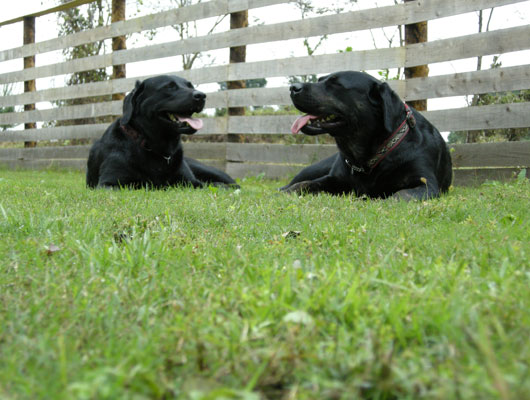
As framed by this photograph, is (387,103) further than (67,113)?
No

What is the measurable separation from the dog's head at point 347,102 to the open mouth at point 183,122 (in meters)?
1.14

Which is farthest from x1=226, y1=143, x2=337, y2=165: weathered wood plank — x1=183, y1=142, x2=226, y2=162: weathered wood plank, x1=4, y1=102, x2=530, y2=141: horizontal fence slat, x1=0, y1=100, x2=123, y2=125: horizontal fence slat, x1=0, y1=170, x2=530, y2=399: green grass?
x1=0, y1=170, x2=530, y2=399: green grass

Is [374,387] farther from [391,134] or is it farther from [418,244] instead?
[391,134]

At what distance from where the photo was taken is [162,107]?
4812mm

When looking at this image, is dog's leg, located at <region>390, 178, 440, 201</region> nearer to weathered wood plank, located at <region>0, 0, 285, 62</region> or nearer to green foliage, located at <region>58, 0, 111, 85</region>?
weathered wood plank, located at <region>0, 0, 285, 62</region>

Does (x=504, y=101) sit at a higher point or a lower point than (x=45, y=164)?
higher

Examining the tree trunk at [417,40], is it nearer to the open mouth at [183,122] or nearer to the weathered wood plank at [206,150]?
the open mouth at [183,122]

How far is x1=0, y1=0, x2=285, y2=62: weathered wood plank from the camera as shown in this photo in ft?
23.7

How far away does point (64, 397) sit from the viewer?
30.2 inches

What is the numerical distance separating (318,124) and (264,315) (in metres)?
3.23

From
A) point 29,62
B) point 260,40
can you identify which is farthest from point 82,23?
point 260,40

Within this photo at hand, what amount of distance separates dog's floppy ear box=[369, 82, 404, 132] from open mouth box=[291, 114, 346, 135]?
0.33 metres

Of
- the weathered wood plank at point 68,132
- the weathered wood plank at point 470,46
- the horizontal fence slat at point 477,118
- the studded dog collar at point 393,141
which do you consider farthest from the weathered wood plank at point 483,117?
the weathered wood plank at point 68,132

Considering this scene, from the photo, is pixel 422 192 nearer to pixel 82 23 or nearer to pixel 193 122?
pixel 193 122
